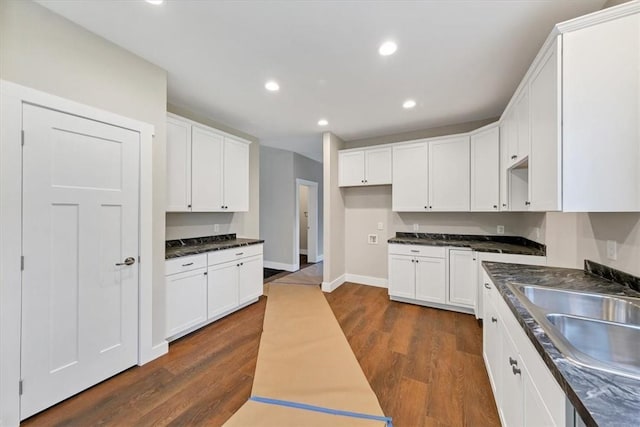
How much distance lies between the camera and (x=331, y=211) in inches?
158

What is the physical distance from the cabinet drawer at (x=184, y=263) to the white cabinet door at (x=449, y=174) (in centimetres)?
312

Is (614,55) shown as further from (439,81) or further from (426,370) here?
(426,370)

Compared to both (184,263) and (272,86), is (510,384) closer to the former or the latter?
(184,263)

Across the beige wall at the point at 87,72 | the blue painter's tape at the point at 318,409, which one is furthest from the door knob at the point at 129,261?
the blue painter's tape at the point at 318,409

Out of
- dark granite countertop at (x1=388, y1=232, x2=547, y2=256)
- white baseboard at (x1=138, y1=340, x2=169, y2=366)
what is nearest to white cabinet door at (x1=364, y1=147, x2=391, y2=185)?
dark granite countertop at (x1=388, y1=232, x2=547, y2=256)

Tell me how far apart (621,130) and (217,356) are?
3.18 m

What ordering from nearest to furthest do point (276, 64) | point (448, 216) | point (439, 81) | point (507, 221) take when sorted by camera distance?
point (276, 64), point (439, 81), point (507, 221), point (448, 216)

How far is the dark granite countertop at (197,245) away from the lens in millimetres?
2570

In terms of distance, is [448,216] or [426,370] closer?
[426,370]

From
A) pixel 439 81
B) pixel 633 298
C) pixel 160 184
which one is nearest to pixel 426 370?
pixel 633 298

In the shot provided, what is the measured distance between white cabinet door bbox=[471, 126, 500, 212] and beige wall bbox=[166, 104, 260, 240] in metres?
3.34

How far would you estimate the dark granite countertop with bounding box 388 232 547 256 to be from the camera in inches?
104

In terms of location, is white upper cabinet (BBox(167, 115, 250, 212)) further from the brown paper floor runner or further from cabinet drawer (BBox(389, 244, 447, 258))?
cabinet drawer (BBox(389, 244, 447, 258))

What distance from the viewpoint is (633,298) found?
1.21m
